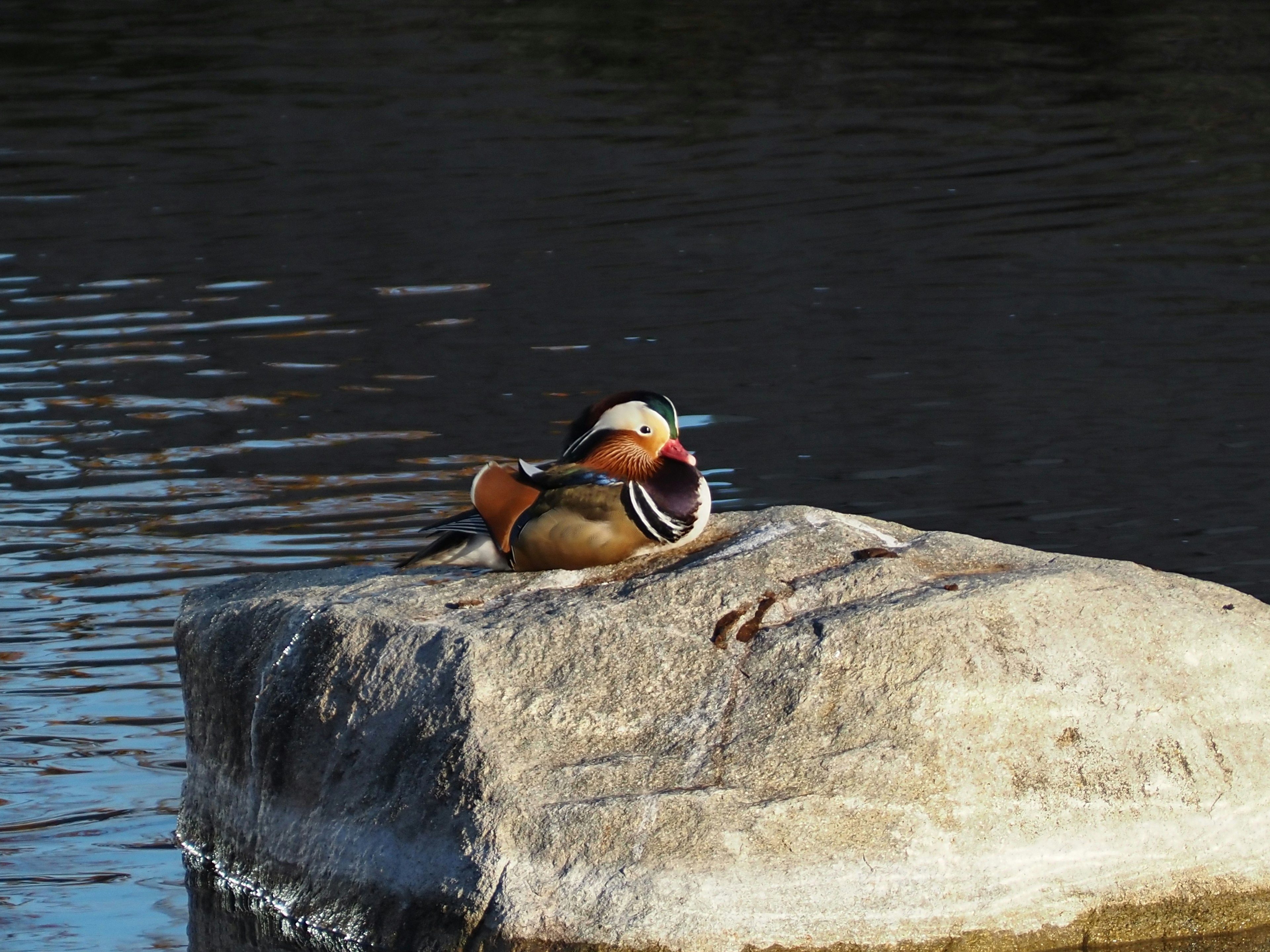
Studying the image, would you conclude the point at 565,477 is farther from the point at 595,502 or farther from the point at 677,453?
the point at 677,453

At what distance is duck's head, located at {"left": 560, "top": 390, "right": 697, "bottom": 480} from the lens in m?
5.88

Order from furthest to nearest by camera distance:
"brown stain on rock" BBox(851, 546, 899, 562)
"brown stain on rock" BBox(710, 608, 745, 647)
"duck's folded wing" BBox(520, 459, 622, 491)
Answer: "duck's folded wing" BBox(520, 459, 622, 491) → "brown stain on rock" BBox(851, 546, 899, 562) → "brown stain on rock" BBox(710, 608, 745, 647)

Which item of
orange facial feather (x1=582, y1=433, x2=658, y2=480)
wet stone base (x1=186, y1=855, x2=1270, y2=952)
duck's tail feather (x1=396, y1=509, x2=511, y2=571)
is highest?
orange facial feather (x1=582, y1=433, x2=658, y2=480)

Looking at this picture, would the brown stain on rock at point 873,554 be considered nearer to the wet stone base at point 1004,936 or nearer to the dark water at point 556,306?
the wet stone base at point 1004,936

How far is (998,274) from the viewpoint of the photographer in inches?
555

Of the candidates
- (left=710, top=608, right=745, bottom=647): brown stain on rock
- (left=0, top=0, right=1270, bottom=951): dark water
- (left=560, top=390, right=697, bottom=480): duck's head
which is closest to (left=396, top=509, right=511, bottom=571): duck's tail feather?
(left=560, top=390, right=697, bottom=480): duck's head

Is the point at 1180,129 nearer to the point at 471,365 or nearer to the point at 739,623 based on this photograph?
the point at 471,365

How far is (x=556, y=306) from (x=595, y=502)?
8.05m

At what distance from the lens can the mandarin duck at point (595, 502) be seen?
5777mm

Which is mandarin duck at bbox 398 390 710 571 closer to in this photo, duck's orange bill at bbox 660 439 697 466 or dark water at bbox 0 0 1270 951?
duck's orange bill at bbox 660 439 697 466

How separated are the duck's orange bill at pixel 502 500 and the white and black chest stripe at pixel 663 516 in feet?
1.06

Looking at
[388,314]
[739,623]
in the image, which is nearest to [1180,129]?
[388,314]

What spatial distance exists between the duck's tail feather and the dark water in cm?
128

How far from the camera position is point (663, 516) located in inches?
227
